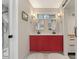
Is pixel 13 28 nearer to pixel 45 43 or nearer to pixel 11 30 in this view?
pixel 11 30

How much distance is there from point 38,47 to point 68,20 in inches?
99.7

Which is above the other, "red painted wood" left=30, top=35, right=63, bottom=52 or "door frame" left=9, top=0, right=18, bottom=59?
"door frame" left=9, top=0, right=18, bottom=59

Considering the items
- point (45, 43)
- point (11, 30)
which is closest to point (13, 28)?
point (11, 30)

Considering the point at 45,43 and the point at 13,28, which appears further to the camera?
the point at 45,43

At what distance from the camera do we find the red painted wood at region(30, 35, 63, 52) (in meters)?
9.13

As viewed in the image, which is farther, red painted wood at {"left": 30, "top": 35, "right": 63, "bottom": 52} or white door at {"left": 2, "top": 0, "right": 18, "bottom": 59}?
red painted wood at {"left": 30, "top": 35, "right": 63, "bottom": 52}

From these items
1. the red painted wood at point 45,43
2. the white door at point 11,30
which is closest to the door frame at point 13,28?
the white door at point 11,30

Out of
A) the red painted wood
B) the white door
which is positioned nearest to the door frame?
the white door

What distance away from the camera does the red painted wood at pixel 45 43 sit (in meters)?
9.13

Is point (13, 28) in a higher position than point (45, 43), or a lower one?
higher

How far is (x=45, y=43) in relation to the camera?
930 centimetres

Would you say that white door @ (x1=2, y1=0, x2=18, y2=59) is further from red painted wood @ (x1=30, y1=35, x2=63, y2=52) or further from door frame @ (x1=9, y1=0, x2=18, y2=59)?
red painted wood @ (x1=30, y1=35, x2=63, y2=52)

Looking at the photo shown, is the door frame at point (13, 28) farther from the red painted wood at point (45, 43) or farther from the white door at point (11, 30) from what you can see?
the red painted wood at point (45, 43)

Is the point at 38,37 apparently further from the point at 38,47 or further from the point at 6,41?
the point at 6,41
